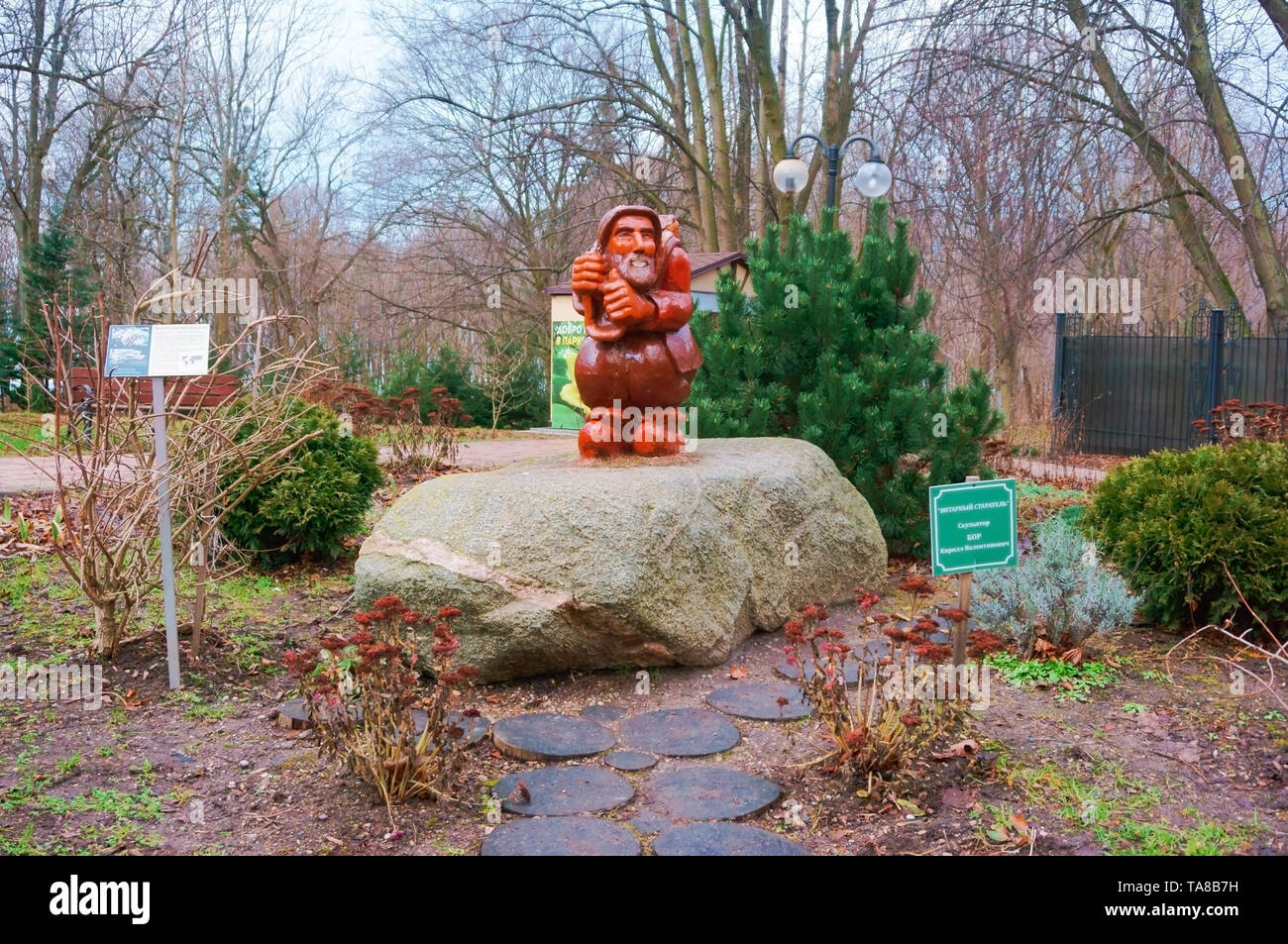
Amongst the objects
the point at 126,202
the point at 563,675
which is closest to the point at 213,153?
the point at 126,202

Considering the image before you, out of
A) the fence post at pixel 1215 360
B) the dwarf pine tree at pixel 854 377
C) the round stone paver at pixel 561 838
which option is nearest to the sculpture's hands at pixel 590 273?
the dwarf pine tree at pixel 854 377

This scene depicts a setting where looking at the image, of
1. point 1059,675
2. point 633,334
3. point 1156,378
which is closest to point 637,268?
point 633,334

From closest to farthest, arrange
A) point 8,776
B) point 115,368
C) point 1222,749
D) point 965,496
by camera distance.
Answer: point 8,776 < point 1222,749 < point 965,496 < point 115,368

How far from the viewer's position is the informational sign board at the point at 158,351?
4.22 meters

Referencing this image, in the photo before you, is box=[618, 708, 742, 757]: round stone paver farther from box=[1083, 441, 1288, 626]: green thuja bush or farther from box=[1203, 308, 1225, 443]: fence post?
box=[1203, 308, 1225, 443]: fence post

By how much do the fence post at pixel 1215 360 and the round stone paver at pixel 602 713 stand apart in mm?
11928

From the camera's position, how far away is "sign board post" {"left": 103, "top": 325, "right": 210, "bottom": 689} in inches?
166

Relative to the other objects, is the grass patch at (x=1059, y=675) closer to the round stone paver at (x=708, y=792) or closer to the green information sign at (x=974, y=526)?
the green information sign at (x=974, y=526)

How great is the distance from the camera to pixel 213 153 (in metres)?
19.0

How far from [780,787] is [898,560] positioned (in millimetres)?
4098

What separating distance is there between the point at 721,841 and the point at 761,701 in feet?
4.57

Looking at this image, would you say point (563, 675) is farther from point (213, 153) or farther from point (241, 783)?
point (213, 153)

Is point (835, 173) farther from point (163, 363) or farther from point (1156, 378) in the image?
point (1156, 378)

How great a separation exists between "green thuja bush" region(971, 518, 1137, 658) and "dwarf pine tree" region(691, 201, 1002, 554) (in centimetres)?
196
